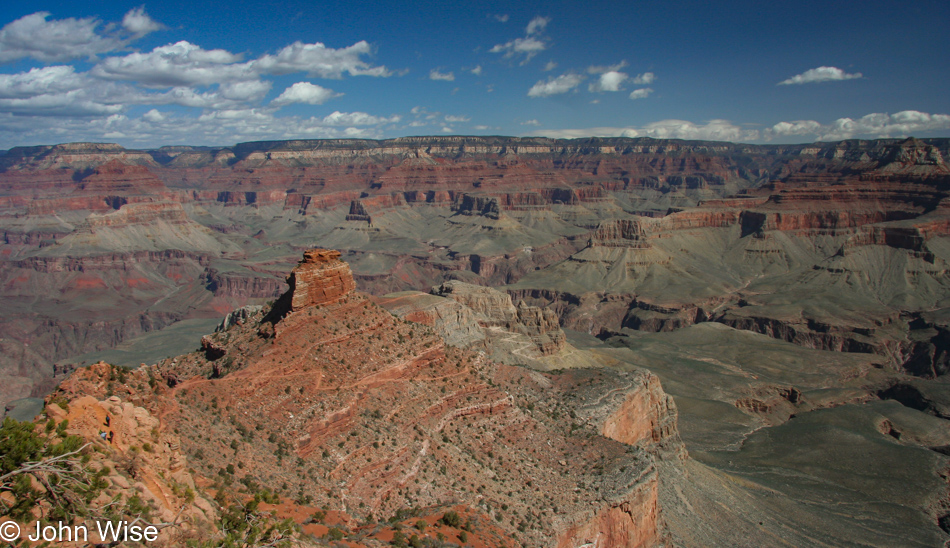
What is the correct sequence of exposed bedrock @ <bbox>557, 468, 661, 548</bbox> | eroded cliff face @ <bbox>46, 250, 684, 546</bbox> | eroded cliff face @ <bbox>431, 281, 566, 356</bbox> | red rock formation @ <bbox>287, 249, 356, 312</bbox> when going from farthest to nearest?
eroded cliff face @ <bbox>431, 281, 566, 356</bbox> → red rock formation @ <bbox>287, 249, 356, 312</bbox> → exposed bedrock @ <bbox>557, 468, 661, 548</bbox> → eroded cliff face @ <bbox>46, 250, 684, 546</bbox>

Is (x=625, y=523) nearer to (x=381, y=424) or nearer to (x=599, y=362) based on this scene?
(x=381, y=424)

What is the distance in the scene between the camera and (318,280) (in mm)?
36156

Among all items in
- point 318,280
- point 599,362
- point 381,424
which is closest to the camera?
point 381,424

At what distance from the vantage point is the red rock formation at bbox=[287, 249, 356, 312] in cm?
3538

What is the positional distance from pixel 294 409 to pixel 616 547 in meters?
20.0

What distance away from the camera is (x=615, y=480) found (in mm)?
35094

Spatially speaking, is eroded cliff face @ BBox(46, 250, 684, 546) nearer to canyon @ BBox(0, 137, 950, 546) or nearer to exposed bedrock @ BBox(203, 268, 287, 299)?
canyon @ BBox(0, 137, 950, 546)

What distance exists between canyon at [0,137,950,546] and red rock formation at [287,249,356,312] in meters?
0.14

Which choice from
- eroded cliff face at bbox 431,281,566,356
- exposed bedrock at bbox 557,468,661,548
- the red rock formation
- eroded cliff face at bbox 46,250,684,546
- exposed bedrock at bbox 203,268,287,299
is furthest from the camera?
exposed bedrock at bbox 203,268,287,299

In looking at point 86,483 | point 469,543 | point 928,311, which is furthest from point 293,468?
point 928,311

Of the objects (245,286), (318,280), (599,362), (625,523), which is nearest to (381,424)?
(318,280)

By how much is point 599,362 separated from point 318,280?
56.0 metres

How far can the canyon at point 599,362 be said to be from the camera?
→ 102 ft

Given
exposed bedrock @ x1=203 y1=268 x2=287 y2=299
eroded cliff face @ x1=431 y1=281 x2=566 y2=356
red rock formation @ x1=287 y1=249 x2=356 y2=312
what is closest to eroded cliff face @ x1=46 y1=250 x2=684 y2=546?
red rock formation @ x1=287 y1=249 x2=356 y2=312
